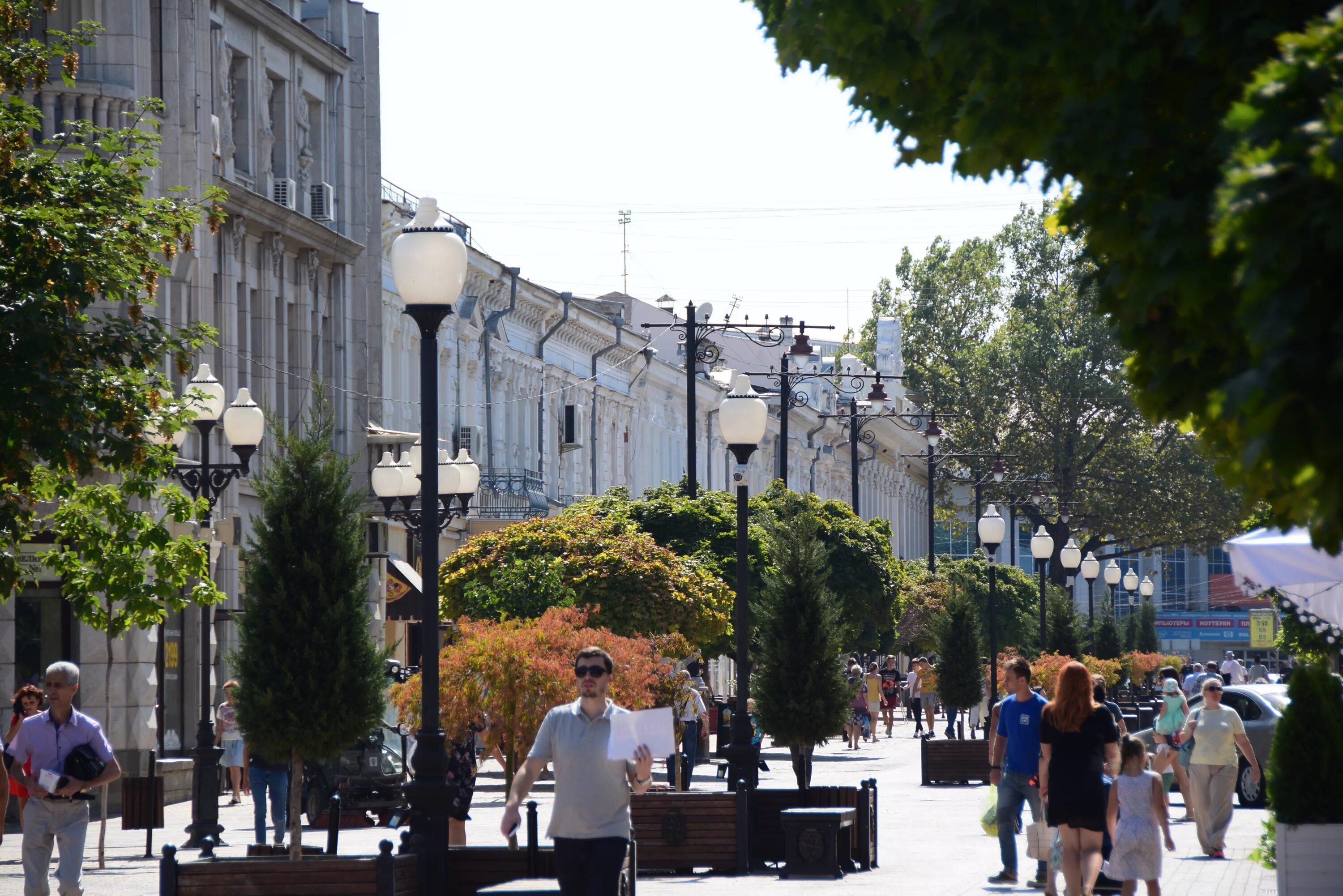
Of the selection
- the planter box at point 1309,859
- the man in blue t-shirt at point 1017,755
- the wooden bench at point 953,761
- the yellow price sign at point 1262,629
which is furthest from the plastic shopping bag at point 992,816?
the yellow price sign at point 1262,629

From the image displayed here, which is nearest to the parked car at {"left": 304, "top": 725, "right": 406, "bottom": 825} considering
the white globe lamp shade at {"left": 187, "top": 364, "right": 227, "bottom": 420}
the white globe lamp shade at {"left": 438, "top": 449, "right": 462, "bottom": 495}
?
the white globe lamp shade at {"left": 438, "top": 449, "right": 462, "bottom": 495}

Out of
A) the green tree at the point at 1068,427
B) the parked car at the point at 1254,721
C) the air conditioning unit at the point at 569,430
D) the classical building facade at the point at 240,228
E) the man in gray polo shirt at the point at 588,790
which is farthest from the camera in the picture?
the green tree at the point at 1068,427

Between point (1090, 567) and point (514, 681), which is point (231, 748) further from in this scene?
point (1090, 567)

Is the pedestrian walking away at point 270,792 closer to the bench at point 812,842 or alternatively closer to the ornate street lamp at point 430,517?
the bench at point 812,842

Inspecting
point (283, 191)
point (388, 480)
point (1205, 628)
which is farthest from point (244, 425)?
point (1205, 628)

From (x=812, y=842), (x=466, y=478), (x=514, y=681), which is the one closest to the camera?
(x=812, y=842)

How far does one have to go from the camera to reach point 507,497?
45.7 m

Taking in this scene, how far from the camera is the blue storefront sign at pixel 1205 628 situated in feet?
421

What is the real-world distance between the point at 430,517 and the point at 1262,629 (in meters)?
91.3

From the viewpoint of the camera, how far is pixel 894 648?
56.3 m

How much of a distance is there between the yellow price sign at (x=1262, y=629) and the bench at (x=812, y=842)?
81440 mm

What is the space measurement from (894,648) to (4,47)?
1762 inches

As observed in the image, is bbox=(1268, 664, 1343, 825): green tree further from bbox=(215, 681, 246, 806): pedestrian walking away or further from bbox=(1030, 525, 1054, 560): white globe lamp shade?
bbox=(1030, 525, 1054, 560): white globe lamp shade

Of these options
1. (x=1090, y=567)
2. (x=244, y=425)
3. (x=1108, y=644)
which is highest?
(x=244, y=425)
